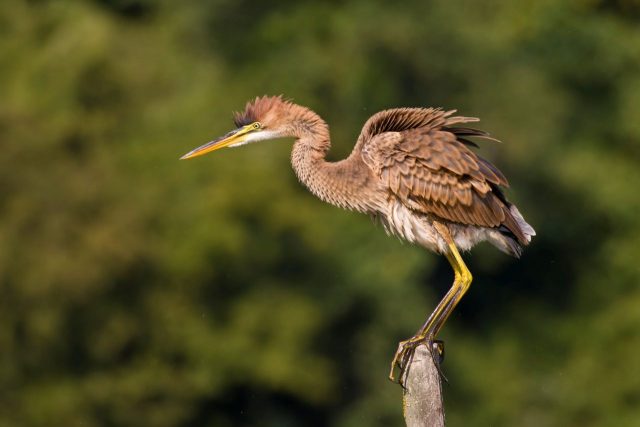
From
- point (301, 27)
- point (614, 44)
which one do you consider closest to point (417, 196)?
point (614, 44)

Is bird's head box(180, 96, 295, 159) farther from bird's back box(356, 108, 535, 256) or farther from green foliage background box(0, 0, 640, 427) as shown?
green foliage background box(0, 0, 640, 427)

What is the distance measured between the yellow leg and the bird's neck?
45cm

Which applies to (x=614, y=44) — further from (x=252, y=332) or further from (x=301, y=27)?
(x=252, y=332)

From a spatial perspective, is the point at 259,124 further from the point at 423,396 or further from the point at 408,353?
the point at 423,396

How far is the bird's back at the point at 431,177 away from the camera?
26.4 ft

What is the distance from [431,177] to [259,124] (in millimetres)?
1128

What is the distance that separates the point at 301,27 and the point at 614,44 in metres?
4.51

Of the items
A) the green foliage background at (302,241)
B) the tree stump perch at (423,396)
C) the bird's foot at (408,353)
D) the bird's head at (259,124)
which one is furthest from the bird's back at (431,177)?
the green foliage background at (302,241)

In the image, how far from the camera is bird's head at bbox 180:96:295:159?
28.1 ft

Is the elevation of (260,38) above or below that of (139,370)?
above

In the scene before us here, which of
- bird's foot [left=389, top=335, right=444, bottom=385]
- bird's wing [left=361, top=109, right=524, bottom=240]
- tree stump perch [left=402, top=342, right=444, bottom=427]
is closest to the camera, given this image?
tree stump perch [left=402, top=342, right=444, bottom=427]

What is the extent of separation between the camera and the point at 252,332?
19781 mm

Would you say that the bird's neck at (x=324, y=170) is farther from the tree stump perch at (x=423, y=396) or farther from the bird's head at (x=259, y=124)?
the tree stump perch at (x=423, y=396)

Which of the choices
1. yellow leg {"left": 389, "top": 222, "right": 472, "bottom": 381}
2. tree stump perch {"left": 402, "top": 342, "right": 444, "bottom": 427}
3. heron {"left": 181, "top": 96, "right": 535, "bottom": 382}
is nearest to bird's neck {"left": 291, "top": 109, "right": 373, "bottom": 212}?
heron {"left": 181, "top": 96, "right": 535, "bottom": 382}
